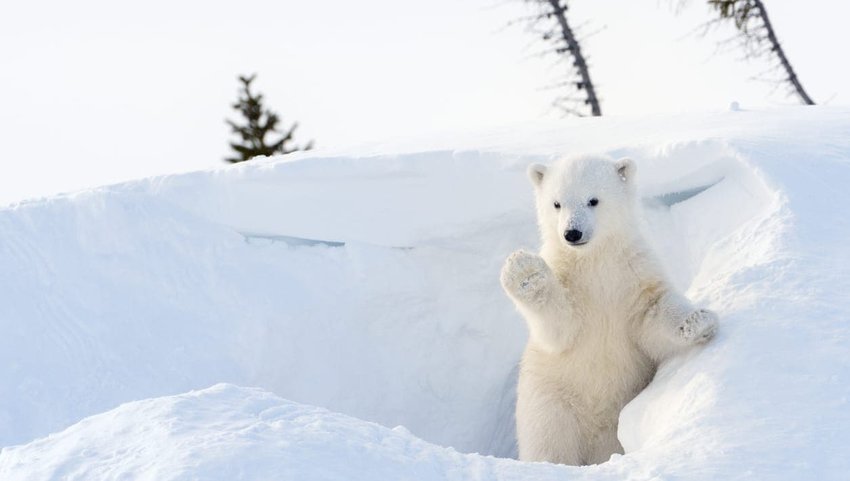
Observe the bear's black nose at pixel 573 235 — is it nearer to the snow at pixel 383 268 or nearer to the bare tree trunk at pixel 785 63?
the snow at pixel 383 268

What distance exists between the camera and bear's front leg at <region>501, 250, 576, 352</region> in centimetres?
425

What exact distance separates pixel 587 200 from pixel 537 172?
17.9 inches

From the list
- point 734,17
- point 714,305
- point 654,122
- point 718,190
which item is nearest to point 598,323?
point 714,305

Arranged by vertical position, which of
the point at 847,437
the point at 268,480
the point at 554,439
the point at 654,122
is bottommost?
the point at 554,439

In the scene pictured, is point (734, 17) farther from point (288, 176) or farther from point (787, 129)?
point (288, 176)

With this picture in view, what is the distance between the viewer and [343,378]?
5.92m

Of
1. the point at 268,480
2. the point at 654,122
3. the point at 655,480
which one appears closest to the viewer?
the point at 268,480

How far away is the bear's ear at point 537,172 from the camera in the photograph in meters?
4.79

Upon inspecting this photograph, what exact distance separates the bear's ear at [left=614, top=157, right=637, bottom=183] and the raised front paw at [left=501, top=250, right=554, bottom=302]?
0.69m

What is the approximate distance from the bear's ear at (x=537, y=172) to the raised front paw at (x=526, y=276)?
672 mm

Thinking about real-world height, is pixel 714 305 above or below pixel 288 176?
below

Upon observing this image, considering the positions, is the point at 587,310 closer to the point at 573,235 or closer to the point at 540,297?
the point at 540,297

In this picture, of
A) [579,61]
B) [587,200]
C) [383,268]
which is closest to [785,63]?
[579,61]

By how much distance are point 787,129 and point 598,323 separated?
2.19 meters
